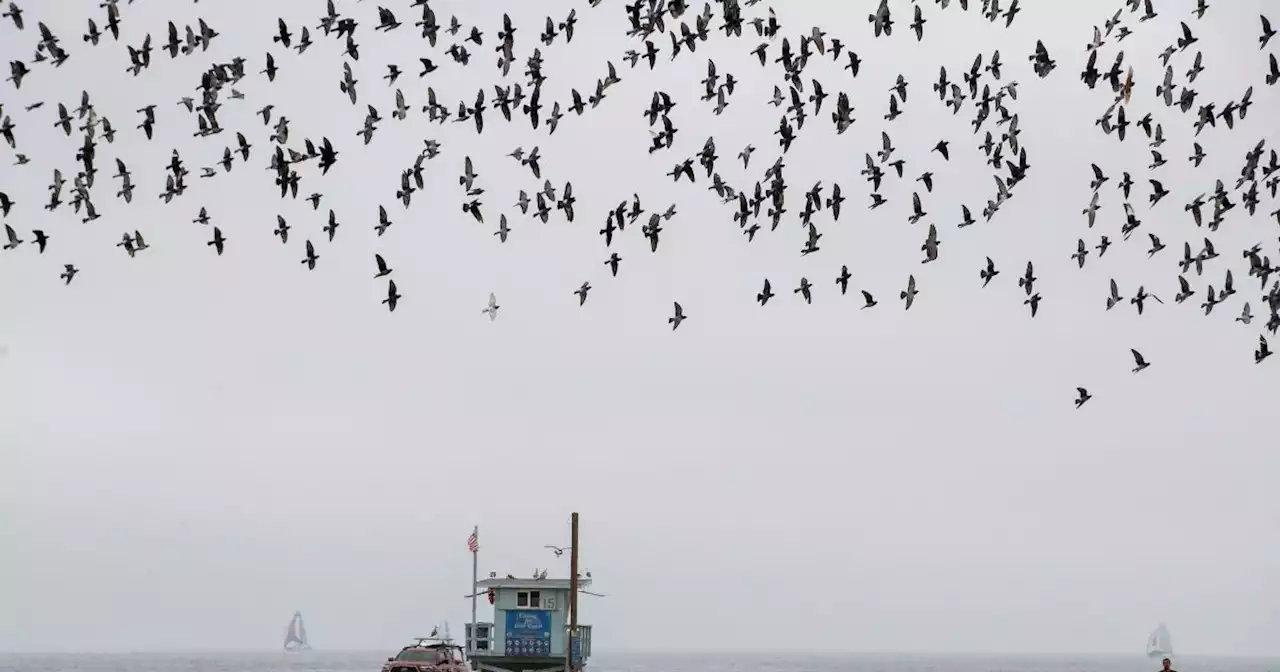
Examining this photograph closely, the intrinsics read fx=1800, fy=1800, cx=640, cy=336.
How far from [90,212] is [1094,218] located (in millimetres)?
27647

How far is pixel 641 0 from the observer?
1802 inches

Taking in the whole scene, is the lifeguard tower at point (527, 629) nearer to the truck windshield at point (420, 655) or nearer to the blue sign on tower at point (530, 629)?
the blue sign on tower at point (530, 629)

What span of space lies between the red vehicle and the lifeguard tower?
8.52m

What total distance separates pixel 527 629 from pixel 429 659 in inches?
521

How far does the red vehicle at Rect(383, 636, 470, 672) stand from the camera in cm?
7075

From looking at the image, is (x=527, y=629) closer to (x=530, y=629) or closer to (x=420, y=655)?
(x=530, y=629)

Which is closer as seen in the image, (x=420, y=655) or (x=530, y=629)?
(x=420, y=655)

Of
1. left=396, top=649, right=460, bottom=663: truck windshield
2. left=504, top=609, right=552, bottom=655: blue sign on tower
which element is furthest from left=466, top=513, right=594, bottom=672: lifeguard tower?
left=396, top=649, right=460, bottom=663: truck windshield

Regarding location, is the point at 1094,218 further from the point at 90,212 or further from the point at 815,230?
the point at 90,212

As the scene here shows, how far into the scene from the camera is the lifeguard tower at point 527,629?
8481 centimetres

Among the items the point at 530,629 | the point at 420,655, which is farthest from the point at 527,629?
the point at 420,655

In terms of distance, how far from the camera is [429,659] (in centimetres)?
7244

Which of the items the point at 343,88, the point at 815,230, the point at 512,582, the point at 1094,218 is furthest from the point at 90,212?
the point at 512,582

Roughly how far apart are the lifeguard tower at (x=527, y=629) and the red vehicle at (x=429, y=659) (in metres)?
8.52
